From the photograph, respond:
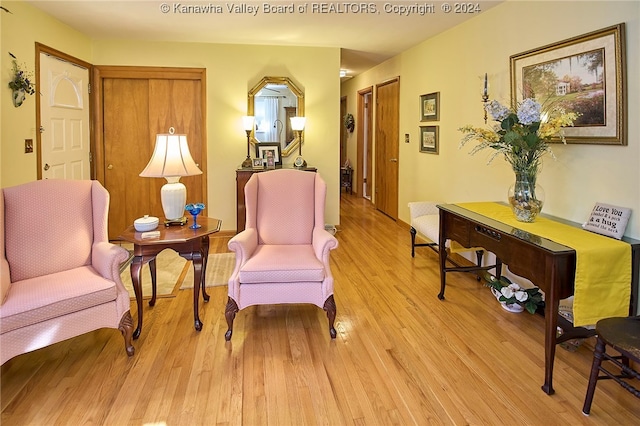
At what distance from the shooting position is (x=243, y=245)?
2869mm

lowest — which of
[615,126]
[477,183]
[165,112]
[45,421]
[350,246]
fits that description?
[45,421]

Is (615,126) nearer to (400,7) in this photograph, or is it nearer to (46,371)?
(400,7)

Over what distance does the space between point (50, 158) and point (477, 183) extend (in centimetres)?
407

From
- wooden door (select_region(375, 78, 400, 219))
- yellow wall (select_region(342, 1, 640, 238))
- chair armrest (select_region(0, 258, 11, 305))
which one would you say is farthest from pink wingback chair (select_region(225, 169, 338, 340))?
wooden door (select_region(375, 78, 400, 219))

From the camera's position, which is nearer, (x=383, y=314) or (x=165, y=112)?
(x=383, y=314)

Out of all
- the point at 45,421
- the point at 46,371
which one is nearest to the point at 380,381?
the point at 45,421

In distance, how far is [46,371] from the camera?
7.82ft

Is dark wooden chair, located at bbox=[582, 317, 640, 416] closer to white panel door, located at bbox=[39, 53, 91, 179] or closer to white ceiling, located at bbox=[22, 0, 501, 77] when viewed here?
white ceiling, located at bbox=[22, 0, 501, 77]

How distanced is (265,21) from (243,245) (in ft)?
8.27

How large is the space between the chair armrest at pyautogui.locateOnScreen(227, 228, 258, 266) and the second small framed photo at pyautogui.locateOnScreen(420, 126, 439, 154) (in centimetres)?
283

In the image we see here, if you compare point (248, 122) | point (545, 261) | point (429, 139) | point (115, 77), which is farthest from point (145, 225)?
point (429, 139)

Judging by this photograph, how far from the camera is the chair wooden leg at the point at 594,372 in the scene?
6.45ft

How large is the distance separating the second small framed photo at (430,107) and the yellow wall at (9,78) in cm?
395

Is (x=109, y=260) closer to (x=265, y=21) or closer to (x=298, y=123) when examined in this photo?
(x=265, y=21)
